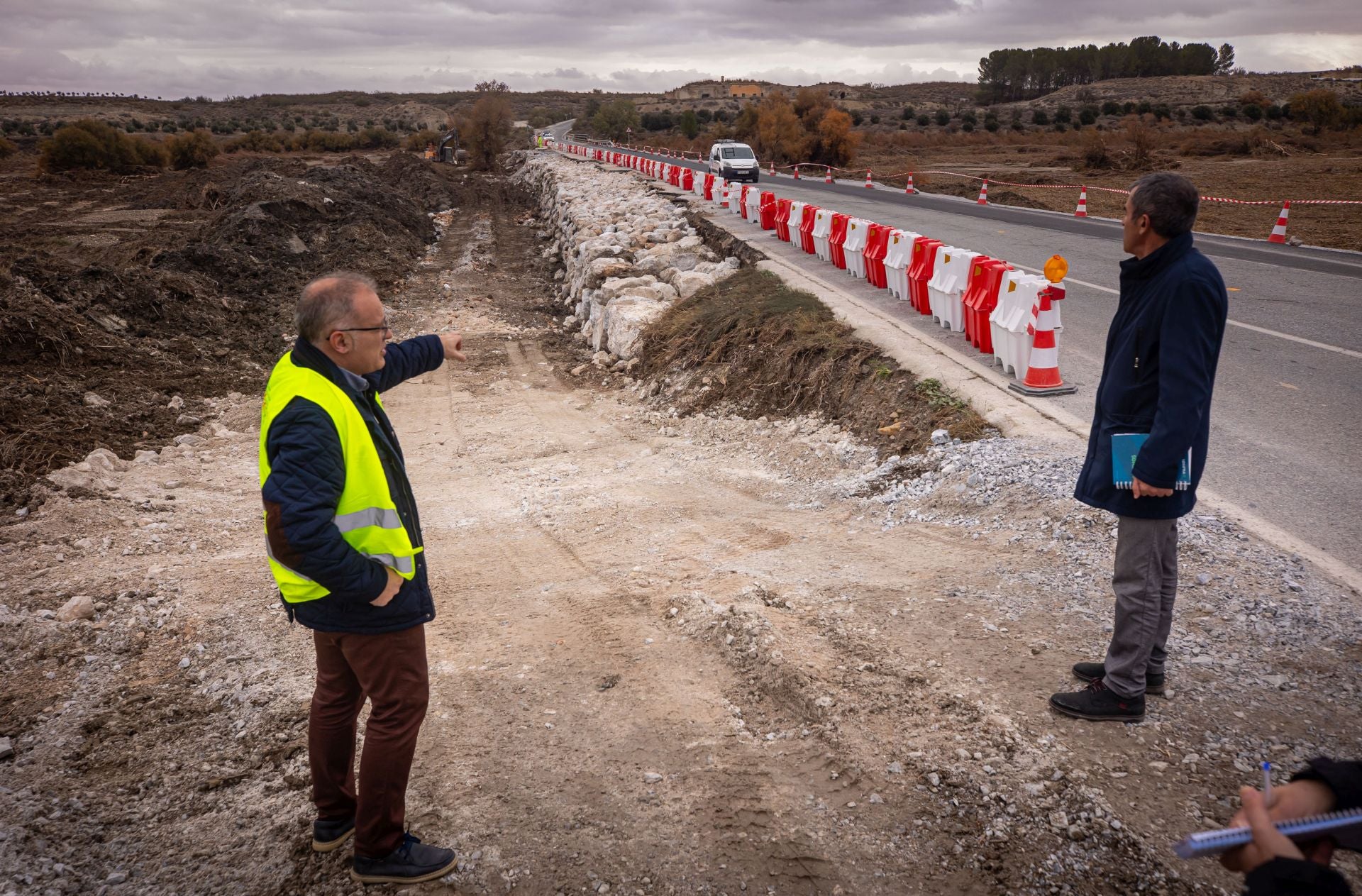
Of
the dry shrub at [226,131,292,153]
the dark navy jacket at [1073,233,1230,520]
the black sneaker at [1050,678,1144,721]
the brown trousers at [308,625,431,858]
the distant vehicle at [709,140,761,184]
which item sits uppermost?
the dry shrub at [226,131,292,153]

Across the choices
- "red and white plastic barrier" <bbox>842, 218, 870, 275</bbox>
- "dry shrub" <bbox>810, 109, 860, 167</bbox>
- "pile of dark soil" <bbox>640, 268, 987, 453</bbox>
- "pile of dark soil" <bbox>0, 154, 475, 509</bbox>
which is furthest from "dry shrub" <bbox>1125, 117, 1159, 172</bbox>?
"pile of dark soil" <bbox>640, 268, 987, 453</bbox>

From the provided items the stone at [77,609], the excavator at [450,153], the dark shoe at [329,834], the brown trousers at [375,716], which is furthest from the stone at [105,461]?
the excavator at [450,153]

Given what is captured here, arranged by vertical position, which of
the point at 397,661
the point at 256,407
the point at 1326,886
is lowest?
the point at 256,407

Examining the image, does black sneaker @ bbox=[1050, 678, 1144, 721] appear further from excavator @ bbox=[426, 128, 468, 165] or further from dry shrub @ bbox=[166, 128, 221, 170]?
excavator @ bbox=[426, 128, 468, 165]

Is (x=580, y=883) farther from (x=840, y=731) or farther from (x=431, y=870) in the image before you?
(x=840, y=731)

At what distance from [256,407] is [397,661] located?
9428 millimetres

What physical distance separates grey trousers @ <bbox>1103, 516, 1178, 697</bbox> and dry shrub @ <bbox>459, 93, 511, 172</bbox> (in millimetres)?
50721

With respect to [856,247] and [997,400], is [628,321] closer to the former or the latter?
[856,247]

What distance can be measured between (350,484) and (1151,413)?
293cm

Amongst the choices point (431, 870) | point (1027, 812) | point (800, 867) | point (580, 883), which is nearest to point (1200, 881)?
point (1027, 812)

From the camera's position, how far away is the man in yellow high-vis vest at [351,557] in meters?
2.56

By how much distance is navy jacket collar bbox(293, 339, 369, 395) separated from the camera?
2725 millimetres

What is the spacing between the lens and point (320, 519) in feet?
8.34

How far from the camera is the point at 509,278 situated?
63.5 ft
